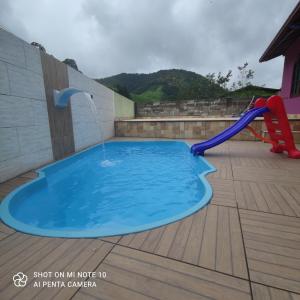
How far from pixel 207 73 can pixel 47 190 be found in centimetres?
1957

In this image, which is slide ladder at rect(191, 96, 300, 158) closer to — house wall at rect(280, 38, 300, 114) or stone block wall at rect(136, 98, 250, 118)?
house wall at rect(280, 38, 300, 114)

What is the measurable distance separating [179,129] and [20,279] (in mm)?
6411

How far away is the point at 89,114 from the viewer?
5.80 metres

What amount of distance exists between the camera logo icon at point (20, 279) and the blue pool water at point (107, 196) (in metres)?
0.40

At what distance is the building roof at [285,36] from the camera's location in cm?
502

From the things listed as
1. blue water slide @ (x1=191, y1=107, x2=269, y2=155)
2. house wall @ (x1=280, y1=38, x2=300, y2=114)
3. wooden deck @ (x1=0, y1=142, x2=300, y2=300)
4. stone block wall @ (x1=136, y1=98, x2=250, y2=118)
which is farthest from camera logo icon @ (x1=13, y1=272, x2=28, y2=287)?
stone block wall @ (x1=136, y1=98, x2=250, y2=118)

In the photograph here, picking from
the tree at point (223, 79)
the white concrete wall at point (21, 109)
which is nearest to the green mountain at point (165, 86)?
the tree at point (223, 79)

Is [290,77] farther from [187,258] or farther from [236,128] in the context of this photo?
[187,258]

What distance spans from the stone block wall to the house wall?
10.7 ft

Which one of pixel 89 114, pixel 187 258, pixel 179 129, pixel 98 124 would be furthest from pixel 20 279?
pixel 179 129

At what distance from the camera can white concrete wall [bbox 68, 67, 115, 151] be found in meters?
5.01

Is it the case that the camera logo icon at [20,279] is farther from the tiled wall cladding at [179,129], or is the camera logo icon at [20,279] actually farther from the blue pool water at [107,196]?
the tiled wall cladding at [179,129]

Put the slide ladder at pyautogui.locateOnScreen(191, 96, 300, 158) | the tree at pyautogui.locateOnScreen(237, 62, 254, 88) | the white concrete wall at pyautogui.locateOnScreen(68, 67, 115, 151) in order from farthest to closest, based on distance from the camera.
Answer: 1. the tree at pyautogui.locateOnScreen(237, 62, 254, 88)
2. the white concrete wall at pyautogui.locateOnScreen(68, 67, 115, 151)
3. the slide ladder at pyautogui.locateOnScreen(191, 96, 300, 158)

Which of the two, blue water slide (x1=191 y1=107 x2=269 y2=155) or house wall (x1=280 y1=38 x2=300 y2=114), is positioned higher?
house wall (x1=280 y1=38 x2=300 y2=114)
